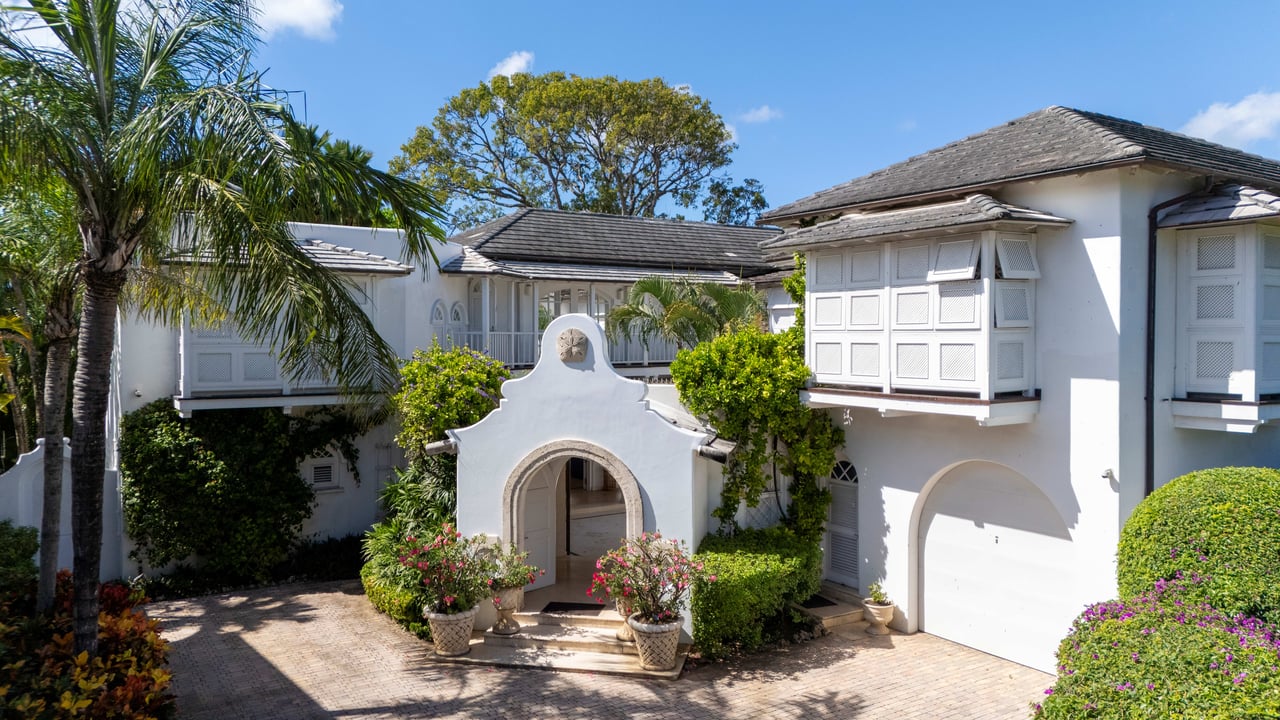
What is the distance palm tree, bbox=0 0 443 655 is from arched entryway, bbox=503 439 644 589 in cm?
482

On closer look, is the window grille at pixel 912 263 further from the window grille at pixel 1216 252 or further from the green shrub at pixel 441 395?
the green shrub at pixel 441 395

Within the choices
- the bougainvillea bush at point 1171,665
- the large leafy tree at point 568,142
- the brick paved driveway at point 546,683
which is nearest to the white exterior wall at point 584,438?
the brick paved driveway at point 546,683

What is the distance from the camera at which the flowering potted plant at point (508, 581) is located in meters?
12.9

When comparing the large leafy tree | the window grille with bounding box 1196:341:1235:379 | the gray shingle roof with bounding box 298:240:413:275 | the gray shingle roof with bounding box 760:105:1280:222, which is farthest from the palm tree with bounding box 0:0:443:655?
the large leafy tree

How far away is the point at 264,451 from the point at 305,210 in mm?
8641

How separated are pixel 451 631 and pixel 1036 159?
11.1 m

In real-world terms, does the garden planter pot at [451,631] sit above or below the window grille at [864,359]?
below

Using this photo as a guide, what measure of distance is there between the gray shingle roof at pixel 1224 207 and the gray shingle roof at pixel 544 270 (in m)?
10.4

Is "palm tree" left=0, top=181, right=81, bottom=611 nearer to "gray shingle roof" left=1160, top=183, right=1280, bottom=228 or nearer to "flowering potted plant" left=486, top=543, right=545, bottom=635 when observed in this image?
"flowering potted plant" left=486, top=543, right=545, bottom=635

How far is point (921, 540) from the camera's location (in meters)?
13.7

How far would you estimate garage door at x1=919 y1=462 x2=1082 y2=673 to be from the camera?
12.0 metres

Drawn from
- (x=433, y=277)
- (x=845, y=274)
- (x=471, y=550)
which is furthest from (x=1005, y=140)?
(x=433, y=277)

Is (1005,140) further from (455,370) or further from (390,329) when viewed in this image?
(390,329)

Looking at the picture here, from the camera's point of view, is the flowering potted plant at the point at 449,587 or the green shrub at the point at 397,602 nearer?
the flowering potted plant at the point at 449,587
